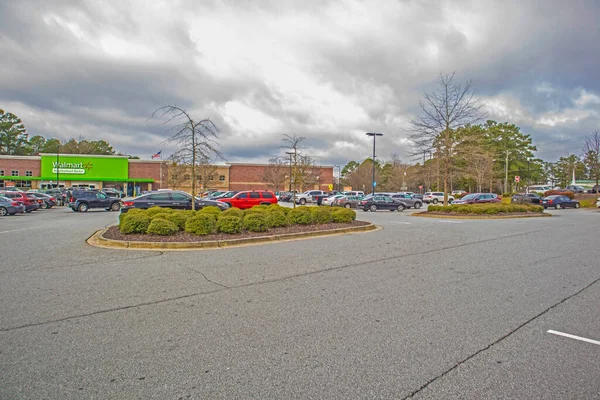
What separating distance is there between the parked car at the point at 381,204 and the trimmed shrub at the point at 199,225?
23520 millimetres

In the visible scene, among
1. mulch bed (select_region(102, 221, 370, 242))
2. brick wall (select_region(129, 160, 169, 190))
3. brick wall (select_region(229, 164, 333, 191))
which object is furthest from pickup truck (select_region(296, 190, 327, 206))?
brick wall (select_region(129, 160, 169, 190))

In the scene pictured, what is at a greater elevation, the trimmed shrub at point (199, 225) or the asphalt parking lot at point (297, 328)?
the trimmed shrub at point (199, 225)

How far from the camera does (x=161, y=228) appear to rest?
11.4 metres

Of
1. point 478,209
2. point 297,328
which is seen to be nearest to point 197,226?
point 297,328

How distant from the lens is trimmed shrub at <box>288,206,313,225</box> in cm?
1445

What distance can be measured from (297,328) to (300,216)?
10.0m

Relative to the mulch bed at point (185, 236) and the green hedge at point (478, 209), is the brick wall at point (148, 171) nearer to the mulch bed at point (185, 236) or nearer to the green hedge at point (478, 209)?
the green hedge at point (478, 209)

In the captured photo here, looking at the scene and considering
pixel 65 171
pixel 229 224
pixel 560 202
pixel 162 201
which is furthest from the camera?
pixel 65 171

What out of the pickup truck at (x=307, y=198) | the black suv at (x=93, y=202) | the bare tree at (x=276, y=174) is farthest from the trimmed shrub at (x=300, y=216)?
the bare tree at (x=276, y=174)

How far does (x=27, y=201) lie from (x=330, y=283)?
29.5 meters

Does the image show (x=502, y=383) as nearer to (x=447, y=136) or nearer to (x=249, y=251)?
(x=249, y=251)

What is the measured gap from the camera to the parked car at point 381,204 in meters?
33.5

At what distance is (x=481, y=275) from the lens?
24.4 feet

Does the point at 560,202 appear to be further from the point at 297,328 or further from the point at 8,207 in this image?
the point at 8,207
